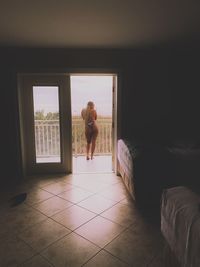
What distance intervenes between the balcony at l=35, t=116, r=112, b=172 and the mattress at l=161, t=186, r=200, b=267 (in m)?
2.98

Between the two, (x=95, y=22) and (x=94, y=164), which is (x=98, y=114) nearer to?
(x=94, y=164)

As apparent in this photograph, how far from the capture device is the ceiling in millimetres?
2121

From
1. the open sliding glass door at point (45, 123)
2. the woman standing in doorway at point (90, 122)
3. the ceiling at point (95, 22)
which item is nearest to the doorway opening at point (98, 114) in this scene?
the woman standing in doorway at point (90, 122)

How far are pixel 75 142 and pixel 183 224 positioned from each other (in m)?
4.73

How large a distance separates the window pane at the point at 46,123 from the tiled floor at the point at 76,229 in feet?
2.72

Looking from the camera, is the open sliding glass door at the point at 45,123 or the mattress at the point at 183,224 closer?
the mattress at the point at 183,224

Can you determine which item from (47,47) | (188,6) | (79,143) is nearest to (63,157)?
(79,143)

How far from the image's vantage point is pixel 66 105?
4.12m

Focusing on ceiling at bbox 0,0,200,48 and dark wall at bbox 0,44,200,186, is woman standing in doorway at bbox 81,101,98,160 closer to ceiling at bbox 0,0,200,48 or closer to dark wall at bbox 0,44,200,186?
dark wall at bbox 0,44,200,186

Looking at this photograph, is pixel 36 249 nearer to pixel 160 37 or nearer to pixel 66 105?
pixel 66 105

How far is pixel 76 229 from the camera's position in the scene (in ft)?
8.00

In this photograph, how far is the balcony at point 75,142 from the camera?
4234 mm

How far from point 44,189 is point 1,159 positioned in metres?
1.12

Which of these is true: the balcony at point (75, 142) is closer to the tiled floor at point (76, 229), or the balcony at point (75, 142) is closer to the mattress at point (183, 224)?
the tiled floor at point (76, 229)
